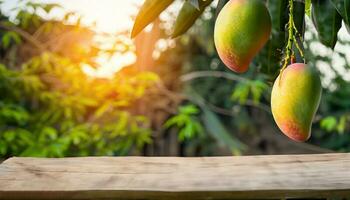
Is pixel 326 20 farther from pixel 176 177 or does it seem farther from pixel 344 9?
pixel 176 177

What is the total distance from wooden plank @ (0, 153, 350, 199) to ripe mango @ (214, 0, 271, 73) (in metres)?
0.10

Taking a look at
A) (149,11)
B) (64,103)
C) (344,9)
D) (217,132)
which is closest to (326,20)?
(344,9)

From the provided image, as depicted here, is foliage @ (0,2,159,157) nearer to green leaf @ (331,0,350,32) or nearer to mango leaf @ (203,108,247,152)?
mango leaf @ (203,108,247,152)

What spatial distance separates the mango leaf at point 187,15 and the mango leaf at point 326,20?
0.35ft

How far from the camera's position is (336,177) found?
51 cm

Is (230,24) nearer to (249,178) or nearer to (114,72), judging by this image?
(249,178)

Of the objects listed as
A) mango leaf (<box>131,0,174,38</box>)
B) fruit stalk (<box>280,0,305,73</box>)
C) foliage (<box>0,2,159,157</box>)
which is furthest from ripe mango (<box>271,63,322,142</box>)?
foliage (<box>0,2,159,157</box>)

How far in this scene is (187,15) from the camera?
1.82 feet

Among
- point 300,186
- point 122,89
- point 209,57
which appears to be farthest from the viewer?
point 209,57

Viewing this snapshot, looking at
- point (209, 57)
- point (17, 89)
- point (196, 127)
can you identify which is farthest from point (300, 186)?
point (209, 57)

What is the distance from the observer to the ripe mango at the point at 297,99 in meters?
0.49

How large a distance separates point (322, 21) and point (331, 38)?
2 cm

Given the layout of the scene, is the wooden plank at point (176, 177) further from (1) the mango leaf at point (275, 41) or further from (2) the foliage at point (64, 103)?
(2) the foliage at point (64, 103)

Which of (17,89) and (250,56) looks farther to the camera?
(17,89)
